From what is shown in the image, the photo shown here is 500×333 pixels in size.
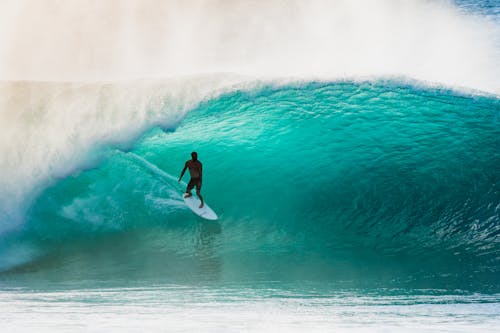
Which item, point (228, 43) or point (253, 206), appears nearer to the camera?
point (253, 206)

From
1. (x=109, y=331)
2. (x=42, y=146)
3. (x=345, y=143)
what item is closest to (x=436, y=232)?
(x=345, y=143)

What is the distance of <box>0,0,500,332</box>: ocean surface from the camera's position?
4.89 metres

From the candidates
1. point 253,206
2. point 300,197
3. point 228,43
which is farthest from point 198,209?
point 228,43

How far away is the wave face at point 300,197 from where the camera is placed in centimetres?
648

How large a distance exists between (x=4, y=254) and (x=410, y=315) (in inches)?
204

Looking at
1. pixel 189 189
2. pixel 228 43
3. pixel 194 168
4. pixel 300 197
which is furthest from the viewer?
pixel 228 43

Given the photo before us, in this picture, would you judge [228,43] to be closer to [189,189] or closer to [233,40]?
[233,40]

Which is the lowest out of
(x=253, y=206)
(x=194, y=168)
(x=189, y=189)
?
(x=253, y=206)

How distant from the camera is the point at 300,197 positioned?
8.16 meters

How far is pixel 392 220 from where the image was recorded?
291 inches

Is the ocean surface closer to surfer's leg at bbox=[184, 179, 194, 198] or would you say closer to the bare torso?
surfer's leg at bbox=[184, 179, 194, 198]

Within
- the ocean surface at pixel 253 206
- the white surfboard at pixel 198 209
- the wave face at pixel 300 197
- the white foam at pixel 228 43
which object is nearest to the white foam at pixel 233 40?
the white foam at pixel 228 43

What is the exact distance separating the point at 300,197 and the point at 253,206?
68cm

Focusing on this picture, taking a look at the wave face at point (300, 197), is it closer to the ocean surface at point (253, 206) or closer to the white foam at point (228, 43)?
the ocean surface at point (253, 206)
